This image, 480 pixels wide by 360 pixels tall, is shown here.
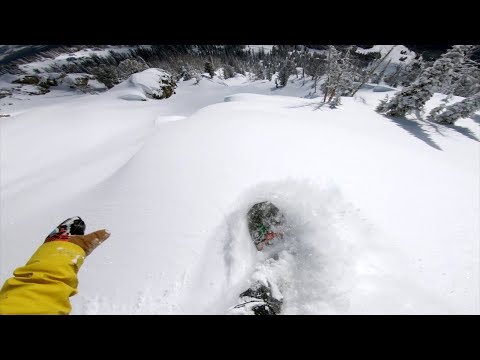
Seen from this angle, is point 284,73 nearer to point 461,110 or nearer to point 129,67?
point 129,67

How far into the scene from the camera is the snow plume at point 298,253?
3.32 m

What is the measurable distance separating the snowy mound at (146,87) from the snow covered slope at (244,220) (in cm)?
1363

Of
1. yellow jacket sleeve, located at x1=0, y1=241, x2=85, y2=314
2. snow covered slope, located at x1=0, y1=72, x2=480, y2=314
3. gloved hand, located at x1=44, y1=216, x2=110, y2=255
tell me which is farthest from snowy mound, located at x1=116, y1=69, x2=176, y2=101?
yellow jacket sleeve, located at x1=0, y1=241, x2=85, y2=314

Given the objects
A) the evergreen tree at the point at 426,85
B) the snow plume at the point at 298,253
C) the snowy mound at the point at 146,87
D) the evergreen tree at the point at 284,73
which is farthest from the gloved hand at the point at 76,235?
the evergreen tree at the point at 284,73

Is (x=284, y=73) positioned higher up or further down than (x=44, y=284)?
further down

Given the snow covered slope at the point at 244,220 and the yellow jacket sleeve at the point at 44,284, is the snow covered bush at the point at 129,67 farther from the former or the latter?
the yellow jacket sleeve at the point at 44,284

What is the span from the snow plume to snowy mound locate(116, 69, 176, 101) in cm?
1961

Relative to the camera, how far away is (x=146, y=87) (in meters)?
20.6

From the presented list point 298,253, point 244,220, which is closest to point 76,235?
point 244,220

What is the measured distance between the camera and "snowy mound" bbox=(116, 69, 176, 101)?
62.8 feet

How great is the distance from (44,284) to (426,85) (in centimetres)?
2145
